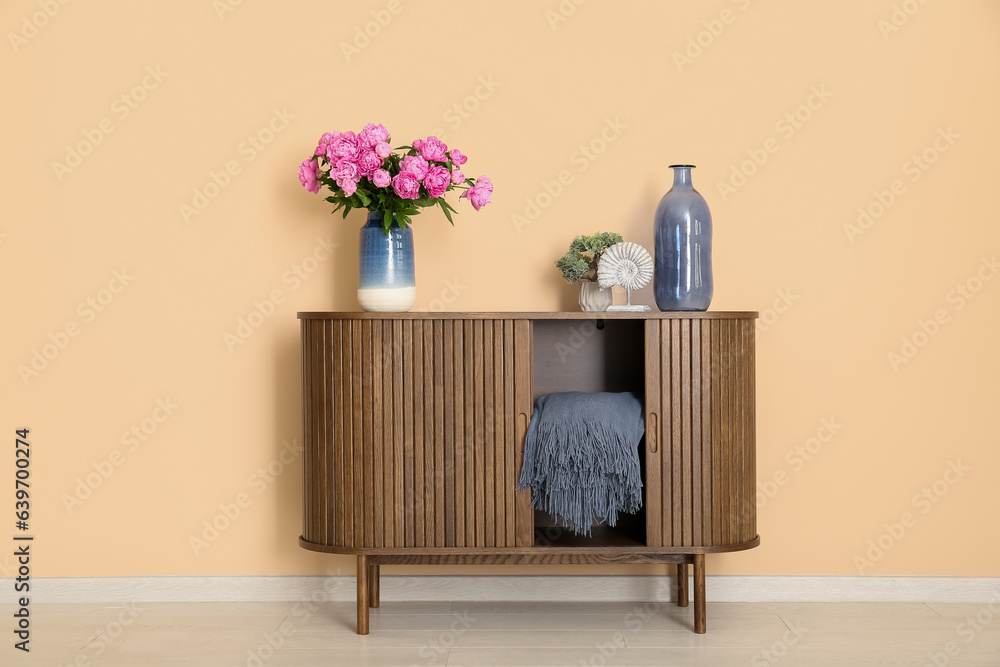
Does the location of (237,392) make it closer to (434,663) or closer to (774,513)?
(434,663)

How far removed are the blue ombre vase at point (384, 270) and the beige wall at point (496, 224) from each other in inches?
11.7

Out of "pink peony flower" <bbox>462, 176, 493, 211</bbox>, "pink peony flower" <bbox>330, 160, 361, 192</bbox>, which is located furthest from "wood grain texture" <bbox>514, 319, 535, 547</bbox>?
"pink peony flower" <bbox>330, 160, 361, 192</bbox>

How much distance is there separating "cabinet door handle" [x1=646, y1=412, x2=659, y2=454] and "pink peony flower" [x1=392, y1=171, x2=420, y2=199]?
913 millimetres

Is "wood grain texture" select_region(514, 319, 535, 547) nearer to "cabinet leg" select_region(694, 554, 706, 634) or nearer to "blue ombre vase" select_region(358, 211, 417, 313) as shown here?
"blue ombre vase" select_region(358, 211, 417, 313)

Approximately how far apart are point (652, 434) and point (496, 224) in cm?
87

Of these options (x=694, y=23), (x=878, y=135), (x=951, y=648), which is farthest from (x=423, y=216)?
(x=951, y=648)

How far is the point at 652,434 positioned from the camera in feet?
7.76

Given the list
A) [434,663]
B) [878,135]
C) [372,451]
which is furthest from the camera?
[878,135]

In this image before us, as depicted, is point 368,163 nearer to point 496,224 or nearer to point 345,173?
point 345,173

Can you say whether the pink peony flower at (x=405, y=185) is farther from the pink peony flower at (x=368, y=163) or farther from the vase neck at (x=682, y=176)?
the vase neck at (x=682, y=176)

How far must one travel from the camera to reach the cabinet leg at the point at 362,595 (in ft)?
7.93

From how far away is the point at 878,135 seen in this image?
2729 mm

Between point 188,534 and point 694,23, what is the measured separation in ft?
7.62

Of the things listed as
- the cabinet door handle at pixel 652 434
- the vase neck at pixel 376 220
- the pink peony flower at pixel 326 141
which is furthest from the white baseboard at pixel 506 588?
the pink peony flower at pixel 326 141
